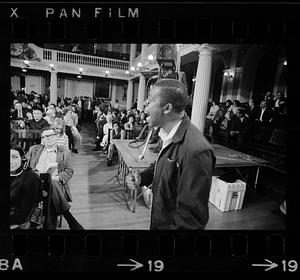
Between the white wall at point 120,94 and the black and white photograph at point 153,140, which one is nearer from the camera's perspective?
the black and white photograph at point 153,140

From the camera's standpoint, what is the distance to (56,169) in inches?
61.6

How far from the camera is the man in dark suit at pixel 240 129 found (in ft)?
5.43

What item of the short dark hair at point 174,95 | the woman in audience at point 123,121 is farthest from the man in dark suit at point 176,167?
the woman in audience at point 123,121

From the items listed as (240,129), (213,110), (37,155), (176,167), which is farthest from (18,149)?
(240,129)

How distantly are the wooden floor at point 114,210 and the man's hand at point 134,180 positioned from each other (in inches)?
3.4

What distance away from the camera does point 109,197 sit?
1587 millimetres

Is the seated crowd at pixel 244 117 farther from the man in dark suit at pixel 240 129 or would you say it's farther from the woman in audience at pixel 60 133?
the woman in audience at pixel 60 133

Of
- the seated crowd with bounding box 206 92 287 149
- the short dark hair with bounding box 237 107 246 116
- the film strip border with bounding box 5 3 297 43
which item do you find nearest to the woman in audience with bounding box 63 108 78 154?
the film strip border with bounding box 5 3 297 43

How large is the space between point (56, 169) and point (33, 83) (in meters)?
0.65

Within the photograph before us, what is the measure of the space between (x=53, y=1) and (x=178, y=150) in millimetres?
1320

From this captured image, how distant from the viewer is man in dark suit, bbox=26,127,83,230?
1.52 metres
